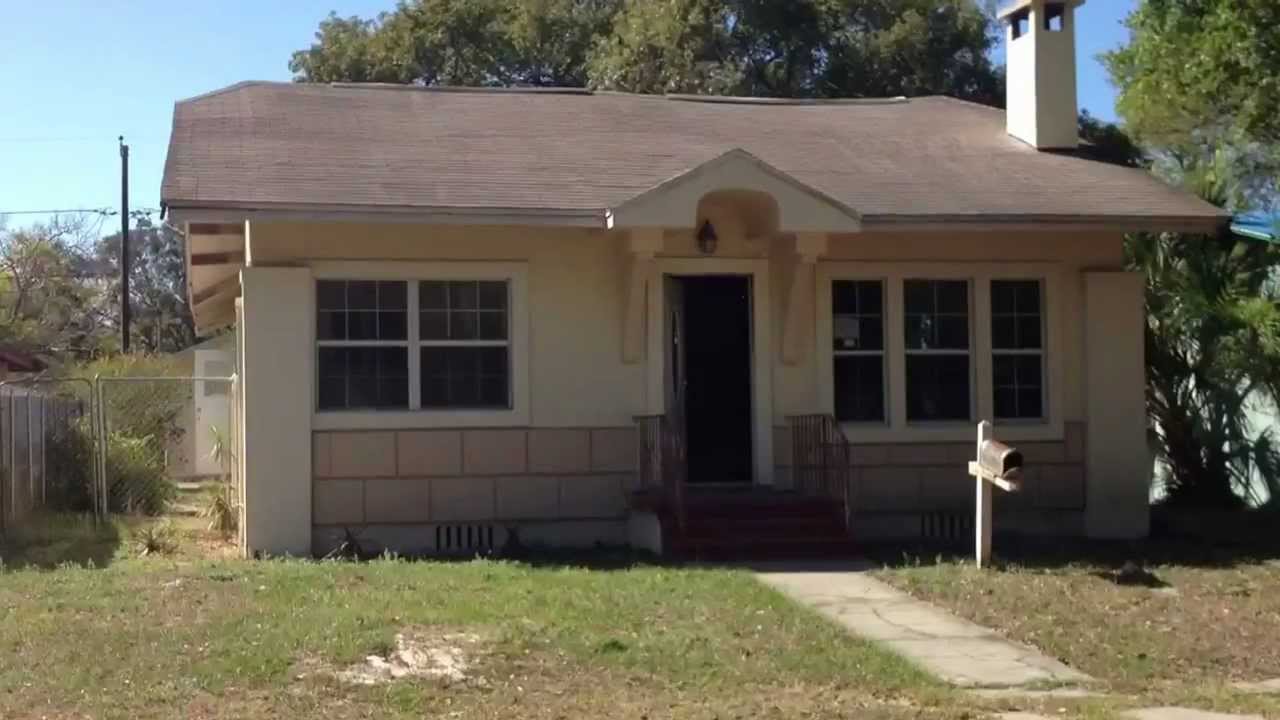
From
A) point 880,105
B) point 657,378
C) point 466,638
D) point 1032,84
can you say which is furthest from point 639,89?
point 466,638

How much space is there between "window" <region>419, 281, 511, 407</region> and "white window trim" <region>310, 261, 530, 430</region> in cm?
6

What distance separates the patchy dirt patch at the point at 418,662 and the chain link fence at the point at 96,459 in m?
7.34

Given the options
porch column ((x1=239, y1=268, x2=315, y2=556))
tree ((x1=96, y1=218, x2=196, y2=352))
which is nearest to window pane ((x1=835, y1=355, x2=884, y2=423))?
porch column ((x1=239, y1=268, x2=315, y2=556))

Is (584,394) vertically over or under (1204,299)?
under

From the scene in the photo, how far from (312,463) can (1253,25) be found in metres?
10.2

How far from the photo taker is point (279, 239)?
571 inches

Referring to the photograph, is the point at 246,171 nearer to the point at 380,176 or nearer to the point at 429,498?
the point at 380,176

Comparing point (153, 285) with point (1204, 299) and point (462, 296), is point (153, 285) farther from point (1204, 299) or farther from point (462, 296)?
point (1204, 299)

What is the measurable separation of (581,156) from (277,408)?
13.7 feet

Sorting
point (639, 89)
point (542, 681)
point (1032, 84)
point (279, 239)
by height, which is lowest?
point (542, 681)

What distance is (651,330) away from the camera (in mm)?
15367

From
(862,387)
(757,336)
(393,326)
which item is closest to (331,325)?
(393,326)

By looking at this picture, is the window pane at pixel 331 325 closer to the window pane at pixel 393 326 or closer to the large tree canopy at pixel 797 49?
the window pane at pixel 393 326

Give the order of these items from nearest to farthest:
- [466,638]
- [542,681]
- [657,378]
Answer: [542,681] < [466,638] < [657,378]
